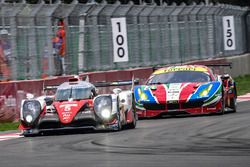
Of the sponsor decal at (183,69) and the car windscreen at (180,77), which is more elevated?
the sponsor decal at (183,69)

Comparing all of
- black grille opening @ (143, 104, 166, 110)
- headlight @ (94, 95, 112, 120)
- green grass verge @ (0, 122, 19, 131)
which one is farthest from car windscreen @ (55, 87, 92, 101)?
black grille opening @ (143, 104, 166, 110)

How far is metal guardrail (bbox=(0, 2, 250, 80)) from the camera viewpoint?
21.4 meters

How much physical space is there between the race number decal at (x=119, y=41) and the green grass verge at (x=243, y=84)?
5.30 meters

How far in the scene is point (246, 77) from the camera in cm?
3625

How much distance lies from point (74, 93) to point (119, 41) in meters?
8.12

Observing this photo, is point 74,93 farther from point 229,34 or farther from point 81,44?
point 229,34

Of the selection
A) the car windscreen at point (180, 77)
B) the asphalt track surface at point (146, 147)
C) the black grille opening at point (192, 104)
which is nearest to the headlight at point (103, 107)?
the asphalt track surface at point (146, 147)

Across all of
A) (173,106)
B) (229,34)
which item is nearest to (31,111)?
(173,106)

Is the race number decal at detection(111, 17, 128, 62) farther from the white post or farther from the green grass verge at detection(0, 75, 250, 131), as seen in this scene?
the green grass verge at detection(0, 75, 250, 131)

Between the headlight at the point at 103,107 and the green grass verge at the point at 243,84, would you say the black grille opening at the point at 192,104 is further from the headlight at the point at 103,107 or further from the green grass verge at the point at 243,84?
the green grass verge at the point at 243,84

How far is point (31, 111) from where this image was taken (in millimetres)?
15359

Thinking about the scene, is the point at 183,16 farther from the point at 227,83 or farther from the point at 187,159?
the point at 187,159

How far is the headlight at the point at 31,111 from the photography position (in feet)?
50.2

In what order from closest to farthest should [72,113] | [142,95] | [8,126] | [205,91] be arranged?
[72,113], [8,126], [205,91], [142,95]
